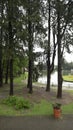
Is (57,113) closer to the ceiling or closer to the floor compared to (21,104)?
closer to the floor

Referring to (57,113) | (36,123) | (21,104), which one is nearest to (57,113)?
(57,113)

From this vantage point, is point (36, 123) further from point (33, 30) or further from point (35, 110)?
point (33, 30)

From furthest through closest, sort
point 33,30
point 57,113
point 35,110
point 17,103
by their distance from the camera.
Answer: point 33,30, point 17,103, point 35,110, point 57,113

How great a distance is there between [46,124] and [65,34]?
1318 cm

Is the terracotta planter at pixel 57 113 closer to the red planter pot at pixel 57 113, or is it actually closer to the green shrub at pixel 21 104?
the red planter pot at pixel 57 113

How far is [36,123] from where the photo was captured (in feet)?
45.5

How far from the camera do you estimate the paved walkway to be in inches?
522

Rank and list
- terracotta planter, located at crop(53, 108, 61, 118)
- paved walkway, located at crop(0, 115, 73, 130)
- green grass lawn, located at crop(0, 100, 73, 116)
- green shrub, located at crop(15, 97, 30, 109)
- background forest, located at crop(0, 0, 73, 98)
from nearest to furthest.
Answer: paved walkway, located at crop(0, 115, 73, 130), terracotta planter, located at crop(53, 108, 61, 118), green grass lawn, located at crop(0, 100, 73, 116), green shrub, located at crop(15, 97, 30, 109), background forest, located at crop(0, 0, 73, 98)

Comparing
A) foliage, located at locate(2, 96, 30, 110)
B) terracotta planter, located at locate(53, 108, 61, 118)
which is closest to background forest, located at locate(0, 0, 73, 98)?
foliage, located at locate(2, 96, 30, 110)

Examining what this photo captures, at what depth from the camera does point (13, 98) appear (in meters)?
17.7

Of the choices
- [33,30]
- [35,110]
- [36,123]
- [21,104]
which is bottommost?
[36,123]

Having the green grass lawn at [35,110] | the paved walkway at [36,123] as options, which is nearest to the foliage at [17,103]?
the green grass lawn at [35,110]

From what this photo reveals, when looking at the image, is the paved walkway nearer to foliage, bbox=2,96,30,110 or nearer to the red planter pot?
the red planter pot

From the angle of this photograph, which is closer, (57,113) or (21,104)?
(57,113)
